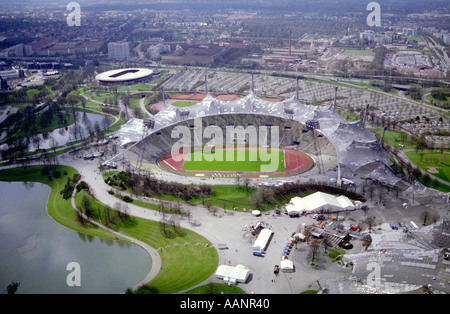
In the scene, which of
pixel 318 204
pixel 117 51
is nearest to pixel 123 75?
pixel 117 51

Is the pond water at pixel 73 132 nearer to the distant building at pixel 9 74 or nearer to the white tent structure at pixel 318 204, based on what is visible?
the distant building at pixel 9 74

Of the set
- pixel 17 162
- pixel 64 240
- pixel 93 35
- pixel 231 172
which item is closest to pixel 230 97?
pixel 231 172

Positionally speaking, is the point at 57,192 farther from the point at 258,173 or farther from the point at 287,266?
the point at 287,266

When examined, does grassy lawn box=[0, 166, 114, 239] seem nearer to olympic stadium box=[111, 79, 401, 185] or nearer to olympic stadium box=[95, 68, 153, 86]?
olympic stadium box=[111, 79, 401, 185]

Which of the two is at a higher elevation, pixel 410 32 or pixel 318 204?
pixel 410 32

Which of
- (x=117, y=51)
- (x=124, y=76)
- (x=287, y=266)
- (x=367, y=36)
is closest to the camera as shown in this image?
(x=287, y=266)

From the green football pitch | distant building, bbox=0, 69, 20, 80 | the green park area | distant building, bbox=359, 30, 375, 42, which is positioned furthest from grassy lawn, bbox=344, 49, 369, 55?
the green park area

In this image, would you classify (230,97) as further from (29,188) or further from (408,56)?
(408,56)
